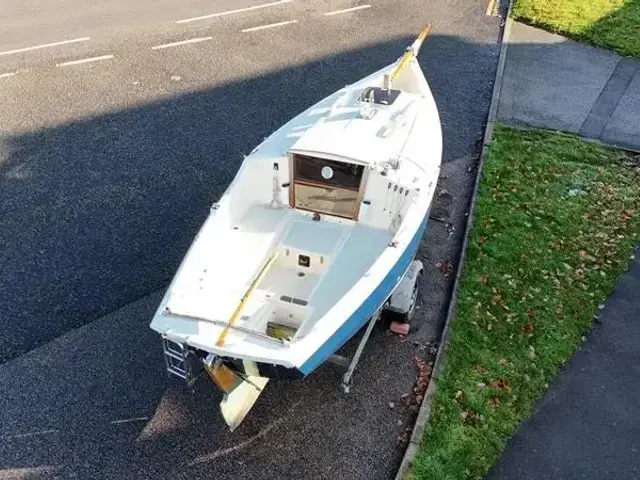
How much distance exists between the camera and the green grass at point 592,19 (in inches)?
585

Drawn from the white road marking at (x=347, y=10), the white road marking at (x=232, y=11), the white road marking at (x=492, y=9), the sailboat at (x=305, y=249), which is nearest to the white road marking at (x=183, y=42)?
the white road marking at (x=232, y=11)

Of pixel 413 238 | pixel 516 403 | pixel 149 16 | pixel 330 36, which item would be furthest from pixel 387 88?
pixel 149 16

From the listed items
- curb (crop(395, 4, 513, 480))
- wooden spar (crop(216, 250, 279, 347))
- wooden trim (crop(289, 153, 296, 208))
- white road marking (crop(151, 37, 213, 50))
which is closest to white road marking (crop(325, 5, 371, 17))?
white road marking (crop(151, 37, 213, 50))

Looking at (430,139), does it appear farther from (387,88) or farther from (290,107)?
(290,107)

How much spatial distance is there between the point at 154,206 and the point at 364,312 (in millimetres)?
4484

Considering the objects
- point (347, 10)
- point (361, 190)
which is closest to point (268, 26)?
point (347, 10)

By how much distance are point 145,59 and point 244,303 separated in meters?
9.26

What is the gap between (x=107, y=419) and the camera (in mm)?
6938

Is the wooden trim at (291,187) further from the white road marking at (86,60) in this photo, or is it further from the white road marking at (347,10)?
the white road marking at (347,10)

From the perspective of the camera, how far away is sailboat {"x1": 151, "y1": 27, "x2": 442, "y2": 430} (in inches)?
248

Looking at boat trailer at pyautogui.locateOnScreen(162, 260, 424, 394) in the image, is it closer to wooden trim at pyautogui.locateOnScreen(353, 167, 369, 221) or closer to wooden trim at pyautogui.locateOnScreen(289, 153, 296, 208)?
wooden trim at pyautogui.locateOnScreen(353, 167, 369, 221)

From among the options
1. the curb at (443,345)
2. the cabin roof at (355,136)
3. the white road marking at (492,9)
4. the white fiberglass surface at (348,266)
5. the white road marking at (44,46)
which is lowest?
the curb at (443,345)

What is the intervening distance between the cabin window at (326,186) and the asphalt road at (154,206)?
1.64m

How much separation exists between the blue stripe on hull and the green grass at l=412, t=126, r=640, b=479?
1.17 m
